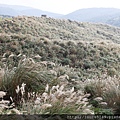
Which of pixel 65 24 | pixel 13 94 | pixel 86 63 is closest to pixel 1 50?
pixel 86 63

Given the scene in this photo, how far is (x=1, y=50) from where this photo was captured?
13883mm

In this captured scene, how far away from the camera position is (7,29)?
24641 millimetres

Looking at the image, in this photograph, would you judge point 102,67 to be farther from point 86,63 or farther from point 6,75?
point 6,75

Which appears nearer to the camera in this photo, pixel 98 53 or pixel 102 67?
pixel 102 67

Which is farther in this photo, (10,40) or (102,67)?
(10,40)

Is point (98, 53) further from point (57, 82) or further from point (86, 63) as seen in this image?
point (57, 82)

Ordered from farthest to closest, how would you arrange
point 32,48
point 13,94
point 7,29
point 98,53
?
point 7,29, point 98,53, point 32,48, point 13,94

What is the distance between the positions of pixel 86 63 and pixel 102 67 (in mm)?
843

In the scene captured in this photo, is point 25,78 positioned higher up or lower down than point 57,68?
higher up

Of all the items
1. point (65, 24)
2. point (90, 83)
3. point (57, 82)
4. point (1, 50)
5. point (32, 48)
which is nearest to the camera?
point (57, 82)

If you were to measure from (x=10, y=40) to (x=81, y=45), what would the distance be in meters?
4.42

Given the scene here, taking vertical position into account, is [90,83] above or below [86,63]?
above

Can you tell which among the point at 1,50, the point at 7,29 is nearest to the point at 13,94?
the point at 1,50

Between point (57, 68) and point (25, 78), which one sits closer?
point (25, 78)
